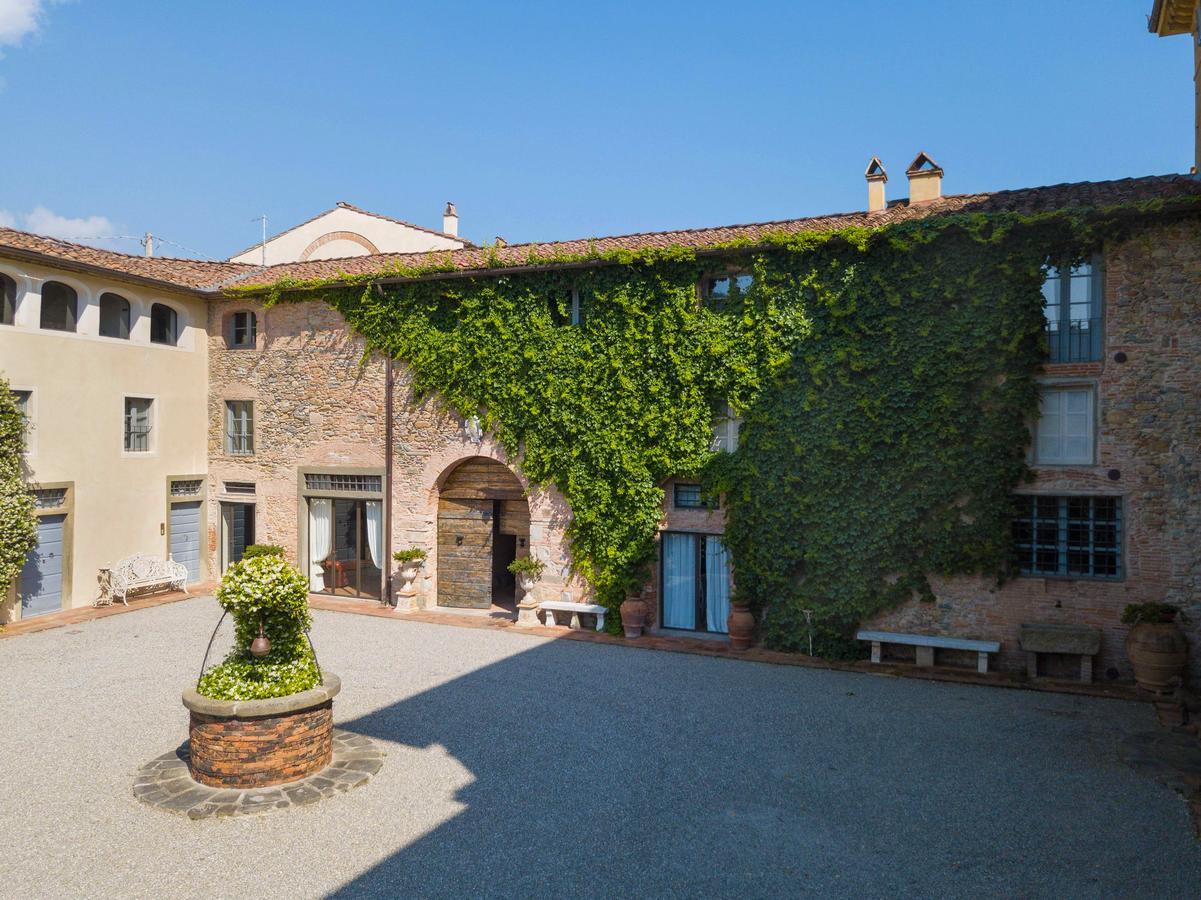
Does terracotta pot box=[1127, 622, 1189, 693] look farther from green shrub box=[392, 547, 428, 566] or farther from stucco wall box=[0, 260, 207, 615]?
stucco wall box=[0, 260, 207, 615]

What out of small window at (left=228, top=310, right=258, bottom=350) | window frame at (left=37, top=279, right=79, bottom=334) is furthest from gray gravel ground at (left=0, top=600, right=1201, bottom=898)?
small window at (left=228, top=310, right=258, bottom=350)

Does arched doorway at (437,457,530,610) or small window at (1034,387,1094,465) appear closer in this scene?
small window at (1034,387,1094,465)

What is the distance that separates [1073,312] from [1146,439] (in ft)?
7.01

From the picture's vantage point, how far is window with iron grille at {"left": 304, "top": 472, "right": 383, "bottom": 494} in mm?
16562

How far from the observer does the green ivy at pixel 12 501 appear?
13.6 meters

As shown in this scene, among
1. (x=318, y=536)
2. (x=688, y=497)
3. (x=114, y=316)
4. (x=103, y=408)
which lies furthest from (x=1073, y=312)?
(x=114, y=316)

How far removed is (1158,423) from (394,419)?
13422 mm

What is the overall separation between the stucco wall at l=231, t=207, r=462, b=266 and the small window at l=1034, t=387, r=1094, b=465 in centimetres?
Answer: 1674

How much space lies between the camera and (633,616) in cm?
1387

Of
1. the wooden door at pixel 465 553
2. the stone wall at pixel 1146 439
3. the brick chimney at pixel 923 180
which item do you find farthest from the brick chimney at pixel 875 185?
the wooden door at pixel 465 553

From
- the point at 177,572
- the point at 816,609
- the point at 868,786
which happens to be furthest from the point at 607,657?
the point at 177,572

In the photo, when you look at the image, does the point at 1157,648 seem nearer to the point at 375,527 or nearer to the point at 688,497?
the point at 688,497

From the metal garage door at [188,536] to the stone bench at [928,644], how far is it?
14.8 m

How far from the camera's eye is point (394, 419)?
16.3m
